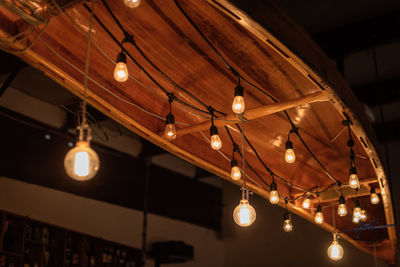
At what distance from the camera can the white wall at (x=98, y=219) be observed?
21.4 ft

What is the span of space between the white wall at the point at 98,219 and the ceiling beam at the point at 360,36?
14.3 ft

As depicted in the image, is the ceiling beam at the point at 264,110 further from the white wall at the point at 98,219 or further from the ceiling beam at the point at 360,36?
the white wall at the point at 98,219

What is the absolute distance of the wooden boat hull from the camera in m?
2.49

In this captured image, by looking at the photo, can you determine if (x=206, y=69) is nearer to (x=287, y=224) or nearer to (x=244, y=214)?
(x=244, y=214)

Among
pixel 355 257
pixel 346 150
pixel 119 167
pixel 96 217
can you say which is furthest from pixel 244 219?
pixel 355 257

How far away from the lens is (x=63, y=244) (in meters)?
6.58

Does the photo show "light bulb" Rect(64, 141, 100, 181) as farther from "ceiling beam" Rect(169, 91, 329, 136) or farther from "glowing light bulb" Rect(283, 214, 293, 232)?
"glowing light bulb" Rect(283, 214, 293, 232)

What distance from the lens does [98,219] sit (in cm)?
775

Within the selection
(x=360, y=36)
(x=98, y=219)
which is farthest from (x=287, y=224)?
(x=98, y=219)

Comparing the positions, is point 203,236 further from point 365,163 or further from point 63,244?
point 365,163

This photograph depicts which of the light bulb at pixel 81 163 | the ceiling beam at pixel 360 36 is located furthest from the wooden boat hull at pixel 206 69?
the ceiling beam at pixel 360 36

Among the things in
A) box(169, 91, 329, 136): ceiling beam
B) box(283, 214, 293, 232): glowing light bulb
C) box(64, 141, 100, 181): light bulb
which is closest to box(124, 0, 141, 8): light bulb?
box(64, 141, 100, 181): light bulb

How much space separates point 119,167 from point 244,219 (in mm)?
6001

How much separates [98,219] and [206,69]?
16.8 ft
